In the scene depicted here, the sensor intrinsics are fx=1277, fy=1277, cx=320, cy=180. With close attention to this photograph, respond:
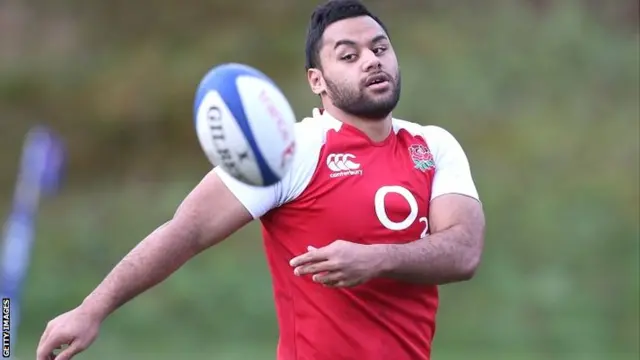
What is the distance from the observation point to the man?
13.7 ft

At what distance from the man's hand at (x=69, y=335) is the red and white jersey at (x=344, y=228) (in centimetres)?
64

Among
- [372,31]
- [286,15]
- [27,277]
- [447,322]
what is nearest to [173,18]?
[286,15]

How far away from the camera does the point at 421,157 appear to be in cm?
455

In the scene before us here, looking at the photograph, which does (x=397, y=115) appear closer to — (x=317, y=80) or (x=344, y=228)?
(x=317, y=80)

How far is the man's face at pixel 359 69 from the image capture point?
445 centimetres

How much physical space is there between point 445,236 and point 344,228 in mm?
341

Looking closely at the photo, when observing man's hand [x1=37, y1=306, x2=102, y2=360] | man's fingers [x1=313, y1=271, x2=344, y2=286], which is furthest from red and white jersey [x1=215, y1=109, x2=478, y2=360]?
man's hand [x1=37, y1=306, x2=102, y2=360]

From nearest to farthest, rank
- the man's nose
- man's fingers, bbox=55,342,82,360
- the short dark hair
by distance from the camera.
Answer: man's fingers, bbox=55,342,82,360 → the man's nose → the short dark hair

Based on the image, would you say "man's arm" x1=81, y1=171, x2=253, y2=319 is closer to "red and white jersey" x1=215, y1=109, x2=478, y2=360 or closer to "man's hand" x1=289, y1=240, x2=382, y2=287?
"red and white jersey" x1=215, y1=109, x2=478, y2=360

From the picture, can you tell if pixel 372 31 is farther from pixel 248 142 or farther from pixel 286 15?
pixel 286 15

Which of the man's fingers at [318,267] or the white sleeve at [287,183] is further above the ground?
the white sleeve at [287,183]

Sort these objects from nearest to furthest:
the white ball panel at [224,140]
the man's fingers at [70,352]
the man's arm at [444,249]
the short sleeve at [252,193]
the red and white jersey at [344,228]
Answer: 1. the white ball panel at [224,140]
2. the man's fingers at [70,352]
3. the man's arm at [444,249]
4. the short sleeve at [252,193]
5. the red and white jersey at [344,228]

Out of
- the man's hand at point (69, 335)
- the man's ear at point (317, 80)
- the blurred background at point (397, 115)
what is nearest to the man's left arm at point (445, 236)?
the man's ear at point (317, 80)

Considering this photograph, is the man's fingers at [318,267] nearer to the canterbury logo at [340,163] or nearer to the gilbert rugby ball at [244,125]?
the gilbert rugby ball at [244,125]
